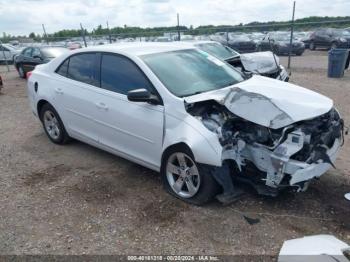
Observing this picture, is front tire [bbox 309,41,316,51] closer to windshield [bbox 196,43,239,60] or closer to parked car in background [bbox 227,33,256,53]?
parked car in background [bbox 227,33,256,53]

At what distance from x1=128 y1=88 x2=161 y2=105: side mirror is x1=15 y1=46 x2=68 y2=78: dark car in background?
1020 centimetres

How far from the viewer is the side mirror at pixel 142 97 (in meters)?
3.85

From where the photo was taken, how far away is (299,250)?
291 centimetres

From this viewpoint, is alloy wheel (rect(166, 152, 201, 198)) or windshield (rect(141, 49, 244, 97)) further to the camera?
windshield (rect(141, 49, 244, 97))

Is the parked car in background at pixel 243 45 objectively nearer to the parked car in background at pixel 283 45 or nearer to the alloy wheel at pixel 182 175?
the parked car in background at pixel 283 45

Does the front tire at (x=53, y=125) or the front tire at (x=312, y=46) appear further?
the front tire at (x=312, y=46)

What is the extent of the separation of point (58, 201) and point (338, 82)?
10.0 m

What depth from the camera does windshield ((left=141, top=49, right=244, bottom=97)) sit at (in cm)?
405

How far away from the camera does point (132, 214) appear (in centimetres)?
374

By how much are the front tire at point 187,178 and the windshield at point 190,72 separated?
0.70 metres

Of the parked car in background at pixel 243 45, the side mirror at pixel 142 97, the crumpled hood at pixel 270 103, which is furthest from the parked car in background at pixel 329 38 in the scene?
the side mirror at pixel 142 97

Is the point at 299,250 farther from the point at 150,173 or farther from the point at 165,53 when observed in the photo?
the point at 165,53

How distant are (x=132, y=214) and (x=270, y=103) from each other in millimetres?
1840

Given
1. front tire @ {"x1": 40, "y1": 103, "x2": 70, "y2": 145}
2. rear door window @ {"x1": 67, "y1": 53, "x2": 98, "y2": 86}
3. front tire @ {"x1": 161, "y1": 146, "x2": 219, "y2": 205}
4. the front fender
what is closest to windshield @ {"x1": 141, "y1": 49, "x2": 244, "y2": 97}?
the front fender
